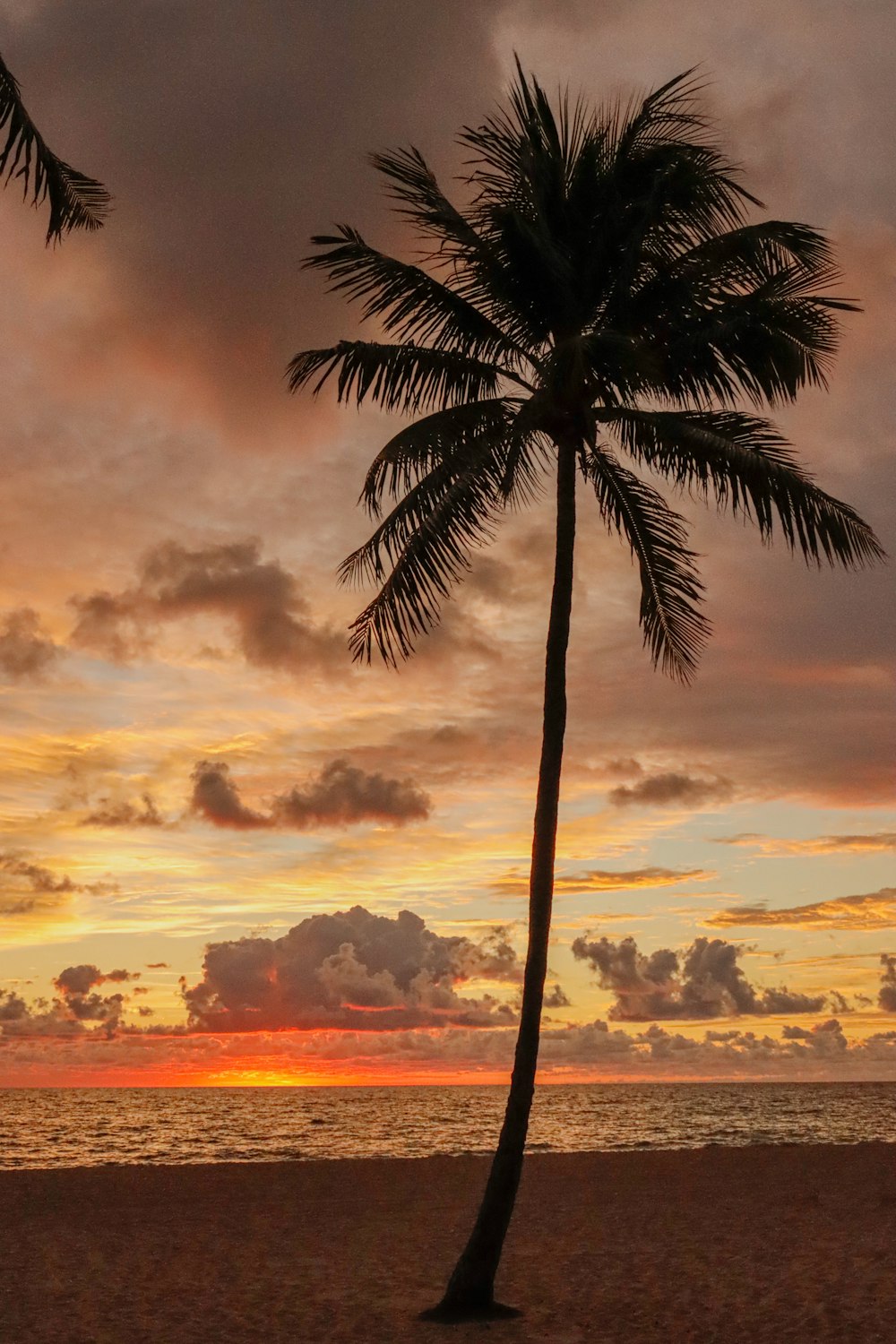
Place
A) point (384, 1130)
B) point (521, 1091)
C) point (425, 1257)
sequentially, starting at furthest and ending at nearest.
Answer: point (384, 1130) → point (425, 1257) → point (521, 1091)

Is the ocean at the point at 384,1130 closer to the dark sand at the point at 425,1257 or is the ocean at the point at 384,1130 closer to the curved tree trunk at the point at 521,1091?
the dark sand at the point at 425,1257

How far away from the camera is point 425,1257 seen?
1672 centimetres

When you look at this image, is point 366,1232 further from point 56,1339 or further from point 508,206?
point 508,206

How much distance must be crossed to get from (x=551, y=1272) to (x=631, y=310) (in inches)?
474

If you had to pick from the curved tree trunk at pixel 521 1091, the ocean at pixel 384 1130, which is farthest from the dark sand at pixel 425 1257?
the ocean at pixel 384 1130

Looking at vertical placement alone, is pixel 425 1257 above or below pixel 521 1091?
below

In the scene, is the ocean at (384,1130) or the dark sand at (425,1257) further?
the ocean at (384,1130)

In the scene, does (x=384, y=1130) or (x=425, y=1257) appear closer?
(x=425, y=1257)

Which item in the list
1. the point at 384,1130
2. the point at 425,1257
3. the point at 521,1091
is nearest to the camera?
the point at 521,1091

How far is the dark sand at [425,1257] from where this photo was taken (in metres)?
12.7

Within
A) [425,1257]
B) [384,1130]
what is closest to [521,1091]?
[425,1257]

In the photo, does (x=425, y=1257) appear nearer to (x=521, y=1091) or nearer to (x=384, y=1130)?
(x=521, y=1091)

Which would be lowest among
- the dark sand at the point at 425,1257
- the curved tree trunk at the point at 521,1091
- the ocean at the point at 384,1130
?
the ocean at the point at 384,1130

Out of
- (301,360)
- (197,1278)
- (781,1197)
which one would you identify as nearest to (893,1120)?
(781,1197)
